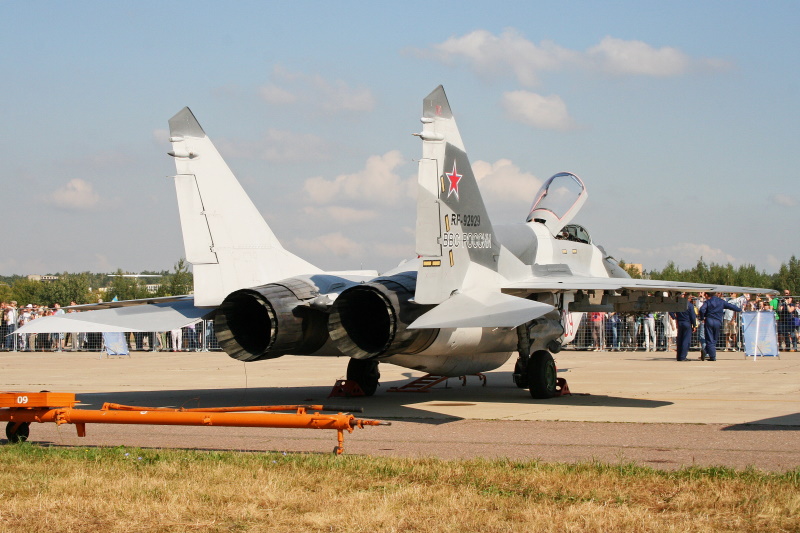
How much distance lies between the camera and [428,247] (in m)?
10.5

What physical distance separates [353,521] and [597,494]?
66.4 inches

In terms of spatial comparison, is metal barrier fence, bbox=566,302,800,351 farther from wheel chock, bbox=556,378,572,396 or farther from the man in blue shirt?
wheel chock, bbox=556,378,572,396

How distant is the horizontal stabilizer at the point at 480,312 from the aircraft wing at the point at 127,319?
10.9 feet

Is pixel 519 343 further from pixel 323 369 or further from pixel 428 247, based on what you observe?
pixel 323 369

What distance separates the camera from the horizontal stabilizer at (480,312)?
9.64 m

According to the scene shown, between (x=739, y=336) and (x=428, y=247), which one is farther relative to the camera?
(x=739, y=336)

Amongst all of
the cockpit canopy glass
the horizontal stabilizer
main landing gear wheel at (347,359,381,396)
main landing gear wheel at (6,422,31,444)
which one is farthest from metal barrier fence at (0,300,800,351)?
main landing gear wheel at (6,422,31,444)

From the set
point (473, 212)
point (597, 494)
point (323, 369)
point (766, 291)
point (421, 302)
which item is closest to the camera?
point (597, 494)

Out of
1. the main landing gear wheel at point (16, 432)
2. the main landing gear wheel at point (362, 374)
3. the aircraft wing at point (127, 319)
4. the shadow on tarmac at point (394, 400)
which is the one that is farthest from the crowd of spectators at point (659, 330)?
the main landing gear wheel at point (16, 432)

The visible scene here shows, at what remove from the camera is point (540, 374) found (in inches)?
503

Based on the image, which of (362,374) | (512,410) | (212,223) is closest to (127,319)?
(212,223)

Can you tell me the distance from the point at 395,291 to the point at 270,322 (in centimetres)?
165

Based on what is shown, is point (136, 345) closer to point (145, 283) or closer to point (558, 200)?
point (558, 200)

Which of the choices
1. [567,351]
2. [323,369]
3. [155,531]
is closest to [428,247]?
[155,531]
